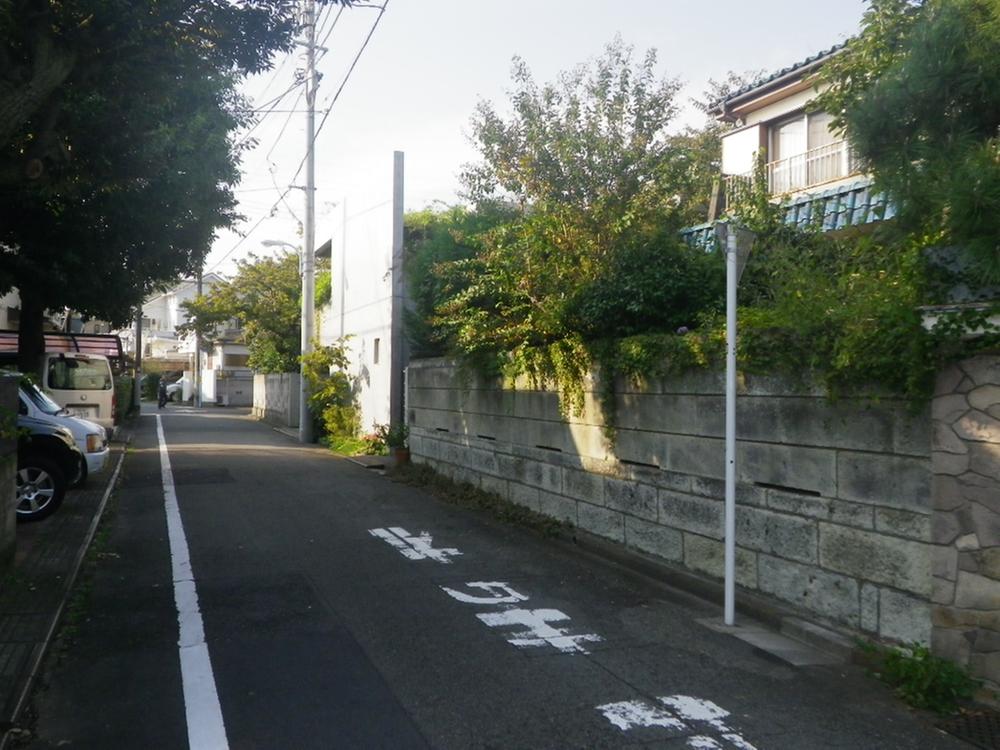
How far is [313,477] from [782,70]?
34.9 ft

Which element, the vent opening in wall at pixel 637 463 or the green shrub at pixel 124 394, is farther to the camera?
the green shrub at pixel 124 394

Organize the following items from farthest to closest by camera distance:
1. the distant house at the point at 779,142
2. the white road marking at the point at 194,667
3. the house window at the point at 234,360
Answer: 1. the house window at the point at 234,360
2. the distant house at the point at 779,142
3. the white road marking at the point at 194,667

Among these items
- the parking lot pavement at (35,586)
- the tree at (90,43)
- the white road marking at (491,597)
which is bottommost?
the white road marking at (491,597)

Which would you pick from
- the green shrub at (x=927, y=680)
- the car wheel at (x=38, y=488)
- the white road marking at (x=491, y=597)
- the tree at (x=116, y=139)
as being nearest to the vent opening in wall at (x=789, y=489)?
the green shrub at (x=927, y=680)

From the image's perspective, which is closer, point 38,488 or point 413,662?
point 413,662

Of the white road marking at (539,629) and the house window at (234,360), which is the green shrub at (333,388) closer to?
the white road marking at (539,629)

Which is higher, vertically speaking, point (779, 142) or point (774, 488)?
point (779, 142)

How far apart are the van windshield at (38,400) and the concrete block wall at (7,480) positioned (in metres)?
3.77

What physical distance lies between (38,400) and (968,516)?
11696mm

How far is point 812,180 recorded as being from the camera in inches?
568

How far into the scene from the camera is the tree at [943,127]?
197 inches

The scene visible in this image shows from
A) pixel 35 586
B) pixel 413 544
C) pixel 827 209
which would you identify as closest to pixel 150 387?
pixel 413 544

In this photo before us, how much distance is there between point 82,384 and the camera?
2092 centimetres

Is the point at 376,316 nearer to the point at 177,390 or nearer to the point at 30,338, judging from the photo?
the point at 30,338
